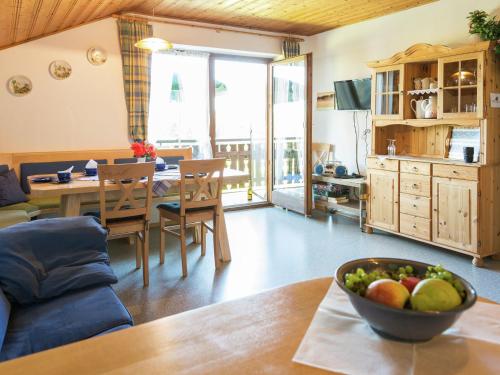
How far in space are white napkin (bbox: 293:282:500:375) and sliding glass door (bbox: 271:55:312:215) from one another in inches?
183

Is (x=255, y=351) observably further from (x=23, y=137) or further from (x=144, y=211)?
(x=23, y=137)

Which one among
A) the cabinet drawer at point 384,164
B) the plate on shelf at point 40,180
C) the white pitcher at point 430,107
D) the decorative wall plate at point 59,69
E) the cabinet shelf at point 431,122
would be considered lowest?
the plate on shelf at point 40,180

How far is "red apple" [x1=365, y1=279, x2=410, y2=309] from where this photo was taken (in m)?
0.95

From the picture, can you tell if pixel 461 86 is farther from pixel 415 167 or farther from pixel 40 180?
pixel 40 180

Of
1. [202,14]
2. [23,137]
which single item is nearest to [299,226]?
[202,14]

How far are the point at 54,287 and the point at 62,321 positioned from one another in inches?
12.0

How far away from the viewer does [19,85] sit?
4691mm

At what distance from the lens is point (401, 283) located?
103 cm

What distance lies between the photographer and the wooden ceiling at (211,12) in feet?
12.1

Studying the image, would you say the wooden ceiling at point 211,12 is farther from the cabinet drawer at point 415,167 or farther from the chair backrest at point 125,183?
the cabinet drawer at point 415,167

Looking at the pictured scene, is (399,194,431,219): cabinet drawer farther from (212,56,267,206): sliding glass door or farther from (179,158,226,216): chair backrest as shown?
(212,56,267,206): sliding glass door

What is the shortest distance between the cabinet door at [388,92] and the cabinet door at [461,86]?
49cm

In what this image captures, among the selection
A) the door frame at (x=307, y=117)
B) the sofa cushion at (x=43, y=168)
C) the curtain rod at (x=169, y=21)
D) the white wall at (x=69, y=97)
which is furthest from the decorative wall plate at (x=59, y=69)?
the door frame at (x=307, y=117)

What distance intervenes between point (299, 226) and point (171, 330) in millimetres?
4328
